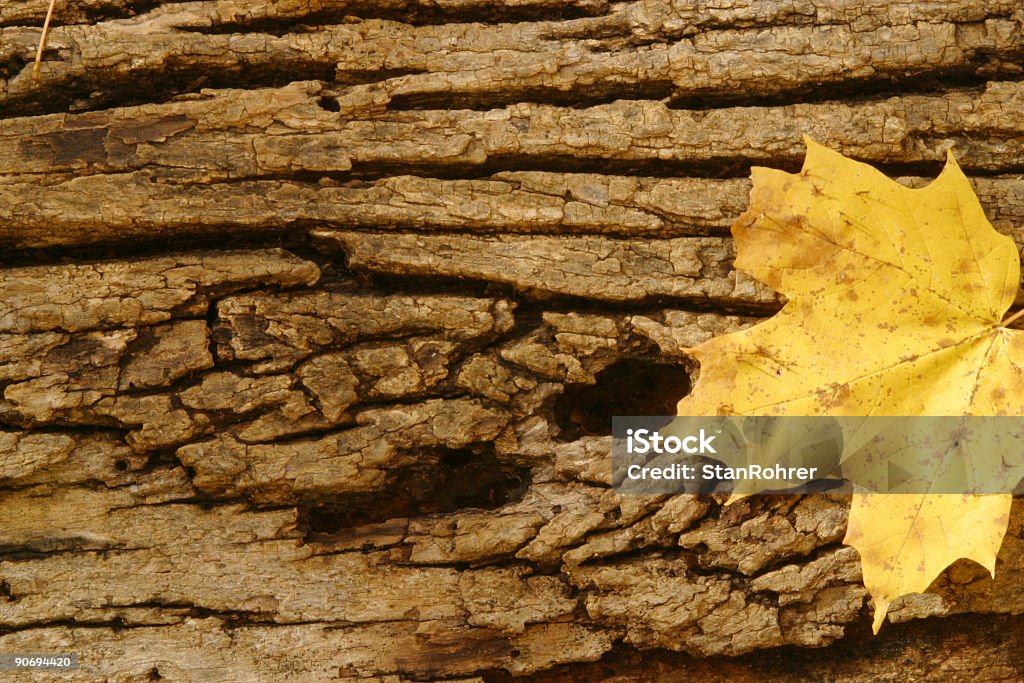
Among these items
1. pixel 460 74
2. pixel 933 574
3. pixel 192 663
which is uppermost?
pixel 460 74

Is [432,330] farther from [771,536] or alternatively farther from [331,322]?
[771,536]

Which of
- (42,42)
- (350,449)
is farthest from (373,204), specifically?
(42,42)

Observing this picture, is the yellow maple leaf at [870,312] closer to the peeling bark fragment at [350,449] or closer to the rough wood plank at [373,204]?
the rough wood plank at [373,204]

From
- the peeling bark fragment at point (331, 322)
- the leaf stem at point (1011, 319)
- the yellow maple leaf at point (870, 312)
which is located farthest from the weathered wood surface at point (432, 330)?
the leaf stem at point (1011, 319)

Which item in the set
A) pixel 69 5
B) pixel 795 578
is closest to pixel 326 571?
pixel 795 578

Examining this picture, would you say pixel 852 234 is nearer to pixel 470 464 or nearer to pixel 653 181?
pixel 653 181

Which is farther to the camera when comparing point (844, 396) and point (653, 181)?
point (653, 181)

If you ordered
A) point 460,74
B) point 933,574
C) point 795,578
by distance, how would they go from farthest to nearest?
1. point 460,74
2. point 795,578
3. point 933,574

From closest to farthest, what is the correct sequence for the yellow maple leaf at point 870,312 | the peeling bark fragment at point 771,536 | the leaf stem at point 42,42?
the yellow maple leaf at point 870,312 → the peeling bark fragment at point 771,536 → the leaf stem at point 42,42
